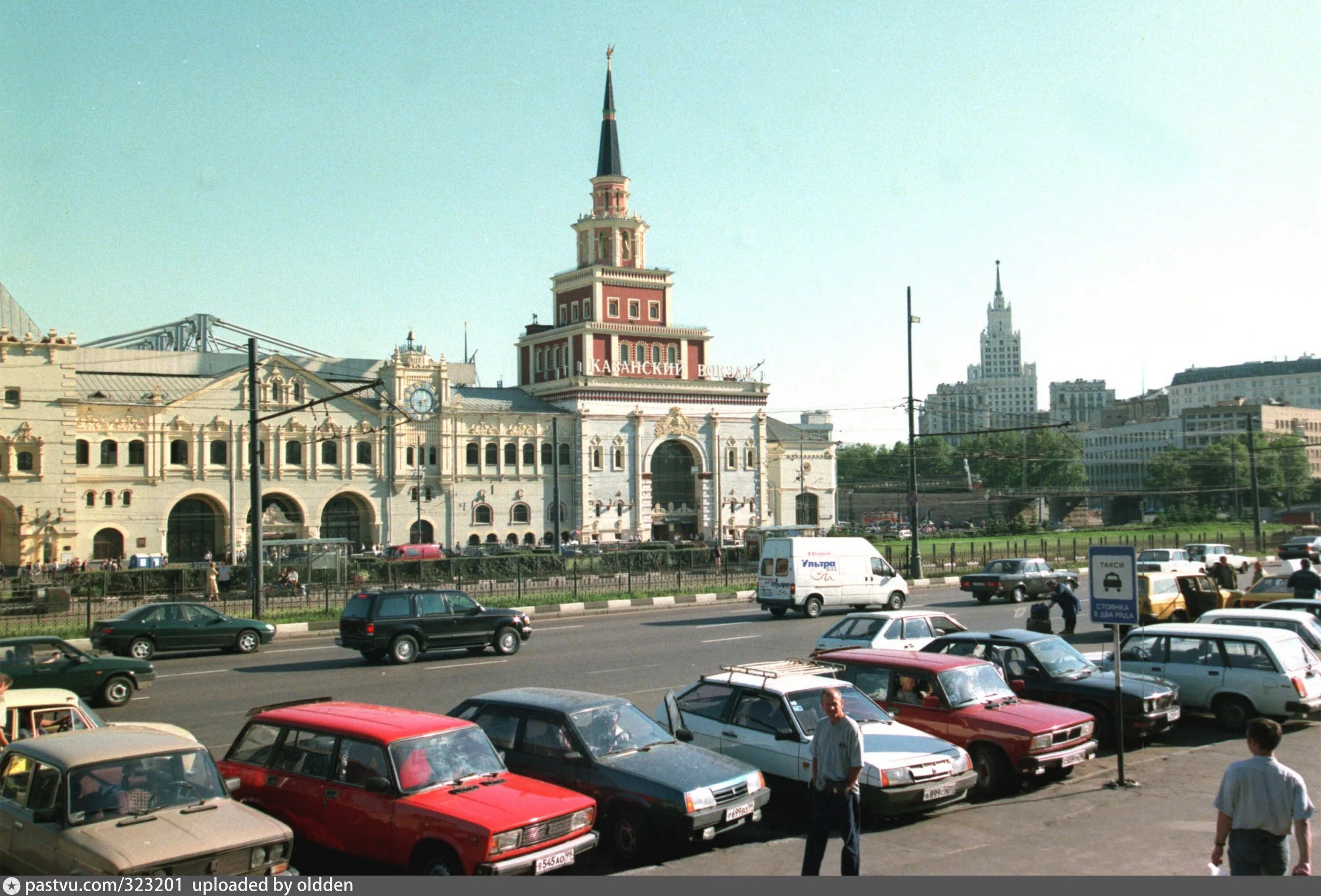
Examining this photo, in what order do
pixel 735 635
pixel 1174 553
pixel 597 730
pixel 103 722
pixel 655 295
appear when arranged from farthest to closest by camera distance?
pixel 655 295 < pixel 1174 553 < pixel 735 635 < pixel 103 722 < pixel 597 730

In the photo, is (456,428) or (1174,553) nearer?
(1174,553)

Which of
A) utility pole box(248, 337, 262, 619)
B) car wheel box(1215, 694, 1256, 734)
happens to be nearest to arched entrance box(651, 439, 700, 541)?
utility pole box(248, 337, 262, 619)

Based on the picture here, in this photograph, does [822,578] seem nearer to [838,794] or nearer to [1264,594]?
[1264,594]

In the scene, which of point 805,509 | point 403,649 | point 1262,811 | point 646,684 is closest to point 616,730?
point 1262,811

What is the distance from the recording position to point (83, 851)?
25.8 ft

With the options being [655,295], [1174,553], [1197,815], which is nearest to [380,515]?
[655,295]

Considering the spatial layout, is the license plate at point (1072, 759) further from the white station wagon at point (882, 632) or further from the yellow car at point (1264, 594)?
the yellow car at point (1264, 594)

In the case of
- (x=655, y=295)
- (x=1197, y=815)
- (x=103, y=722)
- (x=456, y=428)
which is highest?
(x=655, y=295)

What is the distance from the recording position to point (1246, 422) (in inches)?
5930

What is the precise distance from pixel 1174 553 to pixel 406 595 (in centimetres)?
3467

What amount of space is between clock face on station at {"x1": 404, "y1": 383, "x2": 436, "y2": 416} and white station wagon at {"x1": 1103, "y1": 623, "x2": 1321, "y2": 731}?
5762 centimetres

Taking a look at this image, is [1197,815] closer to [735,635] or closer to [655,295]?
[735,635]

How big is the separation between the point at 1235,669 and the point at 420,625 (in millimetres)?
15786

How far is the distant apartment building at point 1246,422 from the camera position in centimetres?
15700
